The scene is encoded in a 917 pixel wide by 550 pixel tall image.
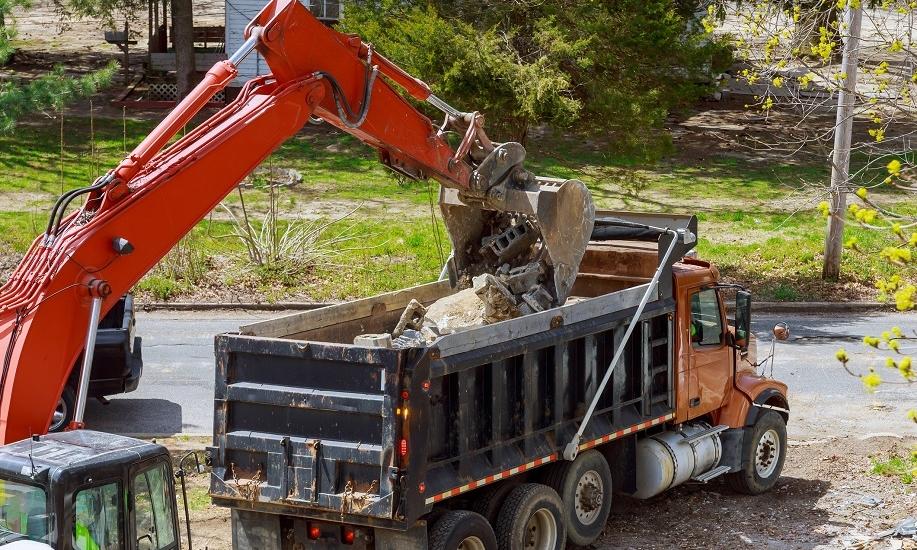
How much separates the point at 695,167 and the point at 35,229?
16.3 m

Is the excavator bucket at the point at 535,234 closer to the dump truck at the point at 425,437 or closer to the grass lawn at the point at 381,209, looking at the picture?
the dump truck at the point at 425,437

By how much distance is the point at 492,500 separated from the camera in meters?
9.92

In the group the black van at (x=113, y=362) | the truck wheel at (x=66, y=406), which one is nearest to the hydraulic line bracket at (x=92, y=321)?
the truck wheel at (x=66, y=406)

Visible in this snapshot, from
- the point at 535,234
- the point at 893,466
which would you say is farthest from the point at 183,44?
the point at 893,466

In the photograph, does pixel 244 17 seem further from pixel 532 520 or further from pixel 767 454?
pixel 532 520

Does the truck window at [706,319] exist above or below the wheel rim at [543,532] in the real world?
A: above

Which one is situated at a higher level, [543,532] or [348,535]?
[348,535]

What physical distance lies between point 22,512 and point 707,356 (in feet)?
22.7

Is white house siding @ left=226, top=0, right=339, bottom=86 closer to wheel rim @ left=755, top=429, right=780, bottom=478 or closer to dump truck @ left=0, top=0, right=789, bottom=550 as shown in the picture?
dump truck @ left=0, top=0, right=789, bottom=550

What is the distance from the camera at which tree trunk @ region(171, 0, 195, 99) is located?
34.2 metres

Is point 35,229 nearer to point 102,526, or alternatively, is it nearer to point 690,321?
point 690,321

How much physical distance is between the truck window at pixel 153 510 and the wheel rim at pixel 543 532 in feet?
11.0

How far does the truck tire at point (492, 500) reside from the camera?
9891mm

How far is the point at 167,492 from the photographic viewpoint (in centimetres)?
791
